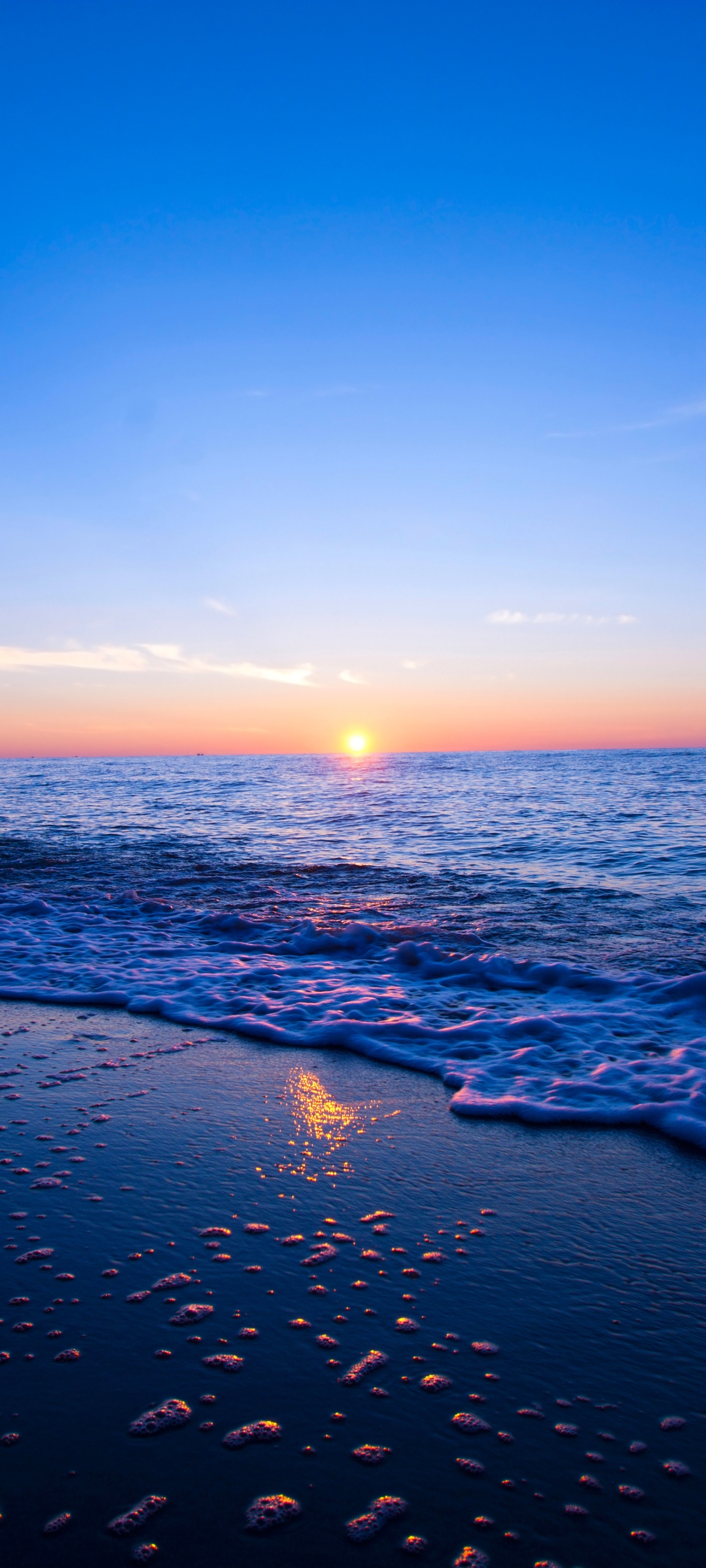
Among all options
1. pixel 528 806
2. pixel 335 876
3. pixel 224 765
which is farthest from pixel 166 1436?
pixel 224 765

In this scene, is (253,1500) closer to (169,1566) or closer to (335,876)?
(169,1566)

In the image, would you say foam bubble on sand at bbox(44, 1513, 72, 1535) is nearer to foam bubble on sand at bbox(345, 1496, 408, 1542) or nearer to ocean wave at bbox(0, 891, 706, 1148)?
foam bubble on sand at bbox(345, 1496, 408, 1542)

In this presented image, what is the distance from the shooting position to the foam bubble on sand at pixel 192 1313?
8.61 ft

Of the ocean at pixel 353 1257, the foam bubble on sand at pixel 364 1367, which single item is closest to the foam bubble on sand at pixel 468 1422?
the ocean at pixel 353 1257

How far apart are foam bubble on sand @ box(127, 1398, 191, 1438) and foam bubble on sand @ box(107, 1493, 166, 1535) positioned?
194mm

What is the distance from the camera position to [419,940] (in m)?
9.02

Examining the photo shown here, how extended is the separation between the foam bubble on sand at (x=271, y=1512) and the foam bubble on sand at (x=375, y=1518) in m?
0.14

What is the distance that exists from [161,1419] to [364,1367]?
2.02 feet

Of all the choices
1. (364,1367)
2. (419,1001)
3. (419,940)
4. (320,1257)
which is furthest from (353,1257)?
(419,940)

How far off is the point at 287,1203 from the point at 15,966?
17.2 feet

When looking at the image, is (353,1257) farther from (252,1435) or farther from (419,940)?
(419,940)

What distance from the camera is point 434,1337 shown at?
2.58 m

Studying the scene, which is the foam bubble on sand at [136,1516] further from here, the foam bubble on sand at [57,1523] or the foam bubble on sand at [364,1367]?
the foam bubble on sand at [364,1367]

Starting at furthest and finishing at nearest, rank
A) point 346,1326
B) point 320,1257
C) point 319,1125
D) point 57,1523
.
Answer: point 319,1125 < point 320,1257 < point 346,1326 < point 57,1523
